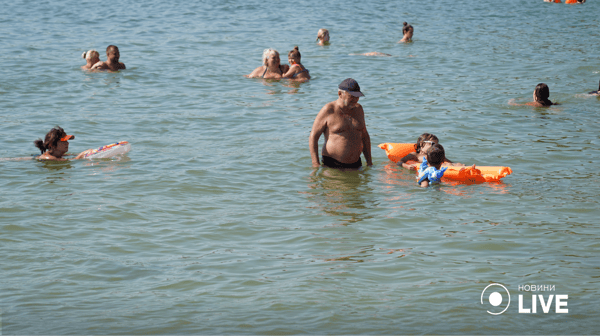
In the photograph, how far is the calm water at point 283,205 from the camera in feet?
17.4

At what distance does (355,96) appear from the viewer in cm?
829

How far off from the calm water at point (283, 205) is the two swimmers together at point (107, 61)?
553mm

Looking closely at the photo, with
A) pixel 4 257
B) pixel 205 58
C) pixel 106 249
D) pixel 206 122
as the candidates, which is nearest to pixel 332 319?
pixel 106 249

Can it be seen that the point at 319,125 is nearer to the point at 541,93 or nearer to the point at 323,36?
the point at 541,93

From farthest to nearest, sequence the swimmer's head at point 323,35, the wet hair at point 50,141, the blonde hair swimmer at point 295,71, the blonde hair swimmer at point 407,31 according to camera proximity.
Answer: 1. the blonde hair swimmer at point 407,31
2. the swimmer's head at point 323,35
3. the blonde hair swimmer at point 295,71
4. the wet hair at point 50,141

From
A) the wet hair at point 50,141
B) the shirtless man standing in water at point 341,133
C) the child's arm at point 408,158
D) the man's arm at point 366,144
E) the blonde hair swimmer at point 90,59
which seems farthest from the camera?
the blonde hair swimmer at point 90,59

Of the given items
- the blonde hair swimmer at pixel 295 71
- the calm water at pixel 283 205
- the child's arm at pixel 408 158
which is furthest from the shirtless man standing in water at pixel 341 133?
the blonde hair swimmer at pixel 295 71

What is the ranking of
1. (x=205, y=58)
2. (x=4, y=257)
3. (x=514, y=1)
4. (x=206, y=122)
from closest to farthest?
(x=4, y=257)
(x=206, y=122)
(x=205, y=58)
(x=514, y=1)

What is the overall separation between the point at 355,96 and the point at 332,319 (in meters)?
3.87

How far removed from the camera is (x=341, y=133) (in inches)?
348

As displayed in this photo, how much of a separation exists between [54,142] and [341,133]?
14.2ft

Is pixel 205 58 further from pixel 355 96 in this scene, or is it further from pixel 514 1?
pixel 514 1

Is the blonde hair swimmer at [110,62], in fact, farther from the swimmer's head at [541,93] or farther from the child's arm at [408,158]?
the swimmer's head at [541,93]

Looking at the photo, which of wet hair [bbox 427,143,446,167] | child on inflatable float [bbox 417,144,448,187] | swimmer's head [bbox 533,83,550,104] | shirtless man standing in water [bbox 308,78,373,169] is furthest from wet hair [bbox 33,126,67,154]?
swimmer's head [bbox 533,83,550,104]
